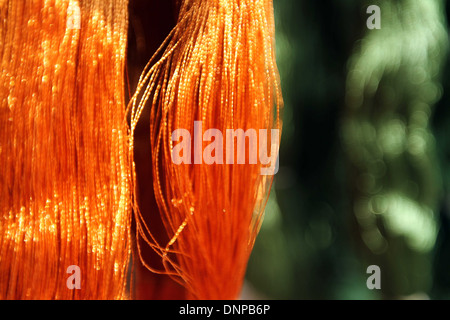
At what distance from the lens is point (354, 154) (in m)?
0.40

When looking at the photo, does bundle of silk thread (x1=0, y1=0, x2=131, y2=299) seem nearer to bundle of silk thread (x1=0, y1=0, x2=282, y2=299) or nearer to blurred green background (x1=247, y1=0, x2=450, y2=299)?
bundle of silk thread (x1=0, y1=0, x2=282, y2=299)

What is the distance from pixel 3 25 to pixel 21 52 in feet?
0.12

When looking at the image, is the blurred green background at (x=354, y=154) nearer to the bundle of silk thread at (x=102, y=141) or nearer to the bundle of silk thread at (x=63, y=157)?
the bundle of silk thread at (x=102, y=141)

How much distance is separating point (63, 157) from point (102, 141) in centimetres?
4

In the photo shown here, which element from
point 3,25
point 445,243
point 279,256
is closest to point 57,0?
point 3,25

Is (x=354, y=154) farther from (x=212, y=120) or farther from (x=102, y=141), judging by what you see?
(x=102, y=141)

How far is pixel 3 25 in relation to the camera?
39cm

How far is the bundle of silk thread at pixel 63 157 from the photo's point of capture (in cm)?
38

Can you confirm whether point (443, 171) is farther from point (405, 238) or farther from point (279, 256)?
point (279, 256)

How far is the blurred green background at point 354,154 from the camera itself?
40 cm

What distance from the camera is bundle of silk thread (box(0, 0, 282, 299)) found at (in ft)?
1.24

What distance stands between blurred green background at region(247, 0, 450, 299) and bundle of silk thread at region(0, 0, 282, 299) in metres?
0.04

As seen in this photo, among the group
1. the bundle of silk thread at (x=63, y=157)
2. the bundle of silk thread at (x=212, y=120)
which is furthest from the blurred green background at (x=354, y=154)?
the bundle of silk thread at (x=63, y=157)

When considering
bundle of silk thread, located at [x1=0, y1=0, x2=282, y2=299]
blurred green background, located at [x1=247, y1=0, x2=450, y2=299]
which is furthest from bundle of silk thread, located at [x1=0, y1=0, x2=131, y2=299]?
blurred green background, located at [x1=247, y1=0, x2=450, y2=299]
